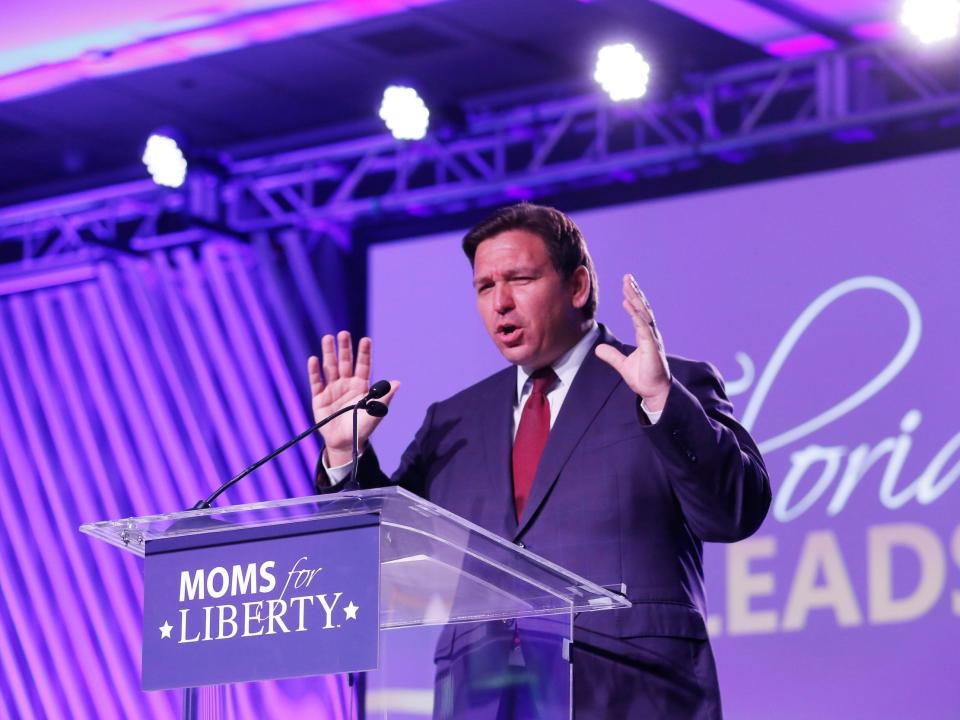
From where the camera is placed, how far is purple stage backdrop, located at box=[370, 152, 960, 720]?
509cm

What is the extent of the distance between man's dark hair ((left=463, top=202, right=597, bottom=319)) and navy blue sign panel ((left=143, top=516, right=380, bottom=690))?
89cm

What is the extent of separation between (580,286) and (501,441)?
34 centimetres

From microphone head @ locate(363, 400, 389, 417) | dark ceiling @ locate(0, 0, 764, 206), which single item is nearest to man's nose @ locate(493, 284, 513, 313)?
microphone head @ locate(363, 400, 389, 417)

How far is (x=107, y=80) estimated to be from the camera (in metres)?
6.84

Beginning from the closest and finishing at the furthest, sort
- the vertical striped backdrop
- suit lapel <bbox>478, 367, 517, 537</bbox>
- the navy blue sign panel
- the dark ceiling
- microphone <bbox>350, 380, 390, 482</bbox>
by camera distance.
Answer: the navy blue sign panel → microphone <bbox>350, 380, 390, 482</bbox> → suit lapel <bbox>478, 367, 517, 537</bbox> → the dark ceiling → the vertical striped backdrop

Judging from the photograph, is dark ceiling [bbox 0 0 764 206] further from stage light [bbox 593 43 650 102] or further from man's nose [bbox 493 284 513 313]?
man's nose [bbox 493 284 513 313]

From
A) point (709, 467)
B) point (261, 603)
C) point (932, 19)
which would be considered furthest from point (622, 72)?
point (261, 603)

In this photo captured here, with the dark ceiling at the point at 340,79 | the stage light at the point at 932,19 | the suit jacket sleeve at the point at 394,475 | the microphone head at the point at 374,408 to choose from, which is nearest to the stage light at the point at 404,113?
the dark ceiling at the point at 340,79

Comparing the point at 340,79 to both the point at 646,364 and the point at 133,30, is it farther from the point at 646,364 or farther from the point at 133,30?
the point at 646,364

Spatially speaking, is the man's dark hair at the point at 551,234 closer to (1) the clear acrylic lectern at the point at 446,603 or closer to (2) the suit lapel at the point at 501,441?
(2) the suit lapel at the point at 501,441

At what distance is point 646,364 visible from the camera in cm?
236

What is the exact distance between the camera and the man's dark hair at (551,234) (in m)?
2.83

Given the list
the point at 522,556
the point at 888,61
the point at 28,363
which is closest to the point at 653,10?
the point at 888,61

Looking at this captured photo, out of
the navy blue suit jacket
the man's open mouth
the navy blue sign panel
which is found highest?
the man's open mouth
